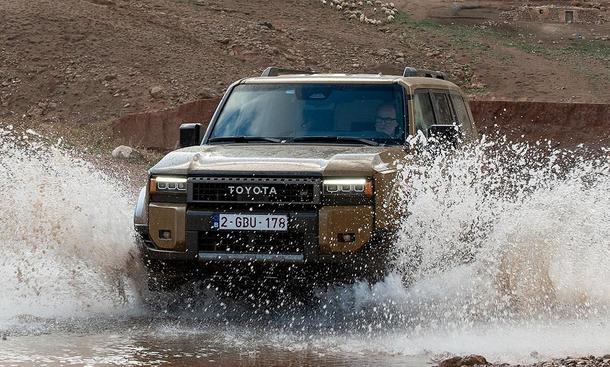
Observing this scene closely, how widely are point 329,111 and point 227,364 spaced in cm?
314

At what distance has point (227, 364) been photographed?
27.4 ft

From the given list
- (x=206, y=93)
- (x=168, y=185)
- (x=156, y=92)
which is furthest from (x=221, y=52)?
(x=168, y=185)

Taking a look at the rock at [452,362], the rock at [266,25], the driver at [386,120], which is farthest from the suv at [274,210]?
the rock at [266,25]

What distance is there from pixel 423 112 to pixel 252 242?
2.22 meters

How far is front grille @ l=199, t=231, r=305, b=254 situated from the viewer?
9617 millimetres

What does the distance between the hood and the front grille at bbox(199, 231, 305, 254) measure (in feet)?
1.38

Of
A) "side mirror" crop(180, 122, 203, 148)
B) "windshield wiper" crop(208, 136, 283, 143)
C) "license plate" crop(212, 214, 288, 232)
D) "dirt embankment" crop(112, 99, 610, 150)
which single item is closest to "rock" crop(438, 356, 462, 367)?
"license plate" crop(212, 214, 288, 232)

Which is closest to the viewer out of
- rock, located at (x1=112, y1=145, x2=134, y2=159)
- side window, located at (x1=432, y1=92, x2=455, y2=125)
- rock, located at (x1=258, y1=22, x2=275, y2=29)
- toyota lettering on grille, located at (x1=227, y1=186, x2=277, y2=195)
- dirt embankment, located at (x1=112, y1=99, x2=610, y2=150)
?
toyota lettering on grille, located at (x1=227, y1=186, x2=277, y2=195)

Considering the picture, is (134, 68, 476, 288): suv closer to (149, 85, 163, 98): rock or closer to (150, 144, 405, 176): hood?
(150, 144, 405, 176): hood

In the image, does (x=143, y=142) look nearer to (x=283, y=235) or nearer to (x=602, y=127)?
(x=602, y=127)

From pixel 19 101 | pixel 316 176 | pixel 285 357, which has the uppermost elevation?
pixel 316 176

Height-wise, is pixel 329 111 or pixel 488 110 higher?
pixel 329 111

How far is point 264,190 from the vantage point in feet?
31.8

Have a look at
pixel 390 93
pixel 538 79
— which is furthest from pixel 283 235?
pixel 538 79
